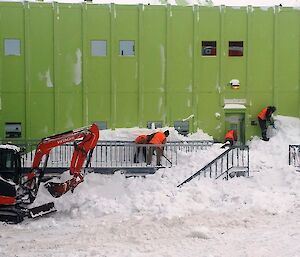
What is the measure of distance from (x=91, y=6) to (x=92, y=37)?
1502 millimetres

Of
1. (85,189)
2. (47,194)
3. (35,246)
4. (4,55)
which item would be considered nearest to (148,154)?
(85,189)

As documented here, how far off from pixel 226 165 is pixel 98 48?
977 cm

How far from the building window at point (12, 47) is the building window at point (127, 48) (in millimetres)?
4971

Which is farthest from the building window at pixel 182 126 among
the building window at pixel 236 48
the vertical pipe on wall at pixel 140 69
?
the building window at pixel 236 48

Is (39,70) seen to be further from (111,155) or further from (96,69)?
(111,155)

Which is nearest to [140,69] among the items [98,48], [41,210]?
[98,48]

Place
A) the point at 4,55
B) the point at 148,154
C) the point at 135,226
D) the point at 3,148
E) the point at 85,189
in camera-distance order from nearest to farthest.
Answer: the point at 135,226, the point at 3,148, the point at 85,189, the point at 148,154, the point at 4,55

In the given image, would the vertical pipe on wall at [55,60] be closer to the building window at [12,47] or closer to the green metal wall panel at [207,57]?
the building window at [12,47]

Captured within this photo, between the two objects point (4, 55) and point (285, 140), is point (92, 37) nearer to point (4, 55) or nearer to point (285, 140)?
point (4, 55)

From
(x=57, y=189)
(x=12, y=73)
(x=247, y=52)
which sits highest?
(x=247, y=52)

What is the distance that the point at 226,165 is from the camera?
1677cm

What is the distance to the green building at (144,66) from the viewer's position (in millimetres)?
22516

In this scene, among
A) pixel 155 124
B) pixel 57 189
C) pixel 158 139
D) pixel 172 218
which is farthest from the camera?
pixel 155 124

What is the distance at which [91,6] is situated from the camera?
74.4 ft
